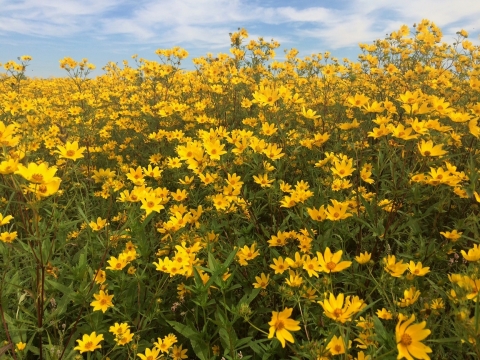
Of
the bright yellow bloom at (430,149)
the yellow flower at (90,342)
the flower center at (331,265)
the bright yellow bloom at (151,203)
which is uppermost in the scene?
the bright yellow bloom at (430,149)

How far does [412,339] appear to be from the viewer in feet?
3.34

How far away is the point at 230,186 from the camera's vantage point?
1.99 m

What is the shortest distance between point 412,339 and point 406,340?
2 cm

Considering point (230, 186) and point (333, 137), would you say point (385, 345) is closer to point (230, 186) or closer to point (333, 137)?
point (230, 186)

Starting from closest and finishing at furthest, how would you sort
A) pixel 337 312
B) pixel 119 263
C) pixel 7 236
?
pixel 337 312, pixel 7 236, pixel 119 263

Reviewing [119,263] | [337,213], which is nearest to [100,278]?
[119,263]

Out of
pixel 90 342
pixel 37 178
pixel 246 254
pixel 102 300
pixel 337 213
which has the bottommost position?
pixel 90 342

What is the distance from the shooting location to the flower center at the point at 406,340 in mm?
1010

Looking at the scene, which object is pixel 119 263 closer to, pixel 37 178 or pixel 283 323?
pixel 37 178

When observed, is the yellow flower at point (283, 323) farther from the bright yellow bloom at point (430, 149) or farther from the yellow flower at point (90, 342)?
the bright yellow bloom at point (430, 149)

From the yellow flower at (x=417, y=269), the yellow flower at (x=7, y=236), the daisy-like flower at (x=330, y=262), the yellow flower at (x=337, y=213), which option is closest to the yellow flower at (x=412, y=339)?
the daisy-like flower at (x=330, y=262)

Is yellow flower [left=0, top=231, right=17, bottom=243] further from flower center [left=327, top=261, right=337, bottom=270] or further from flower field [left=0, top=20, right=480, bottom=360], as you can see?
flower center [left=327, top=261, right=337, bottom=270]

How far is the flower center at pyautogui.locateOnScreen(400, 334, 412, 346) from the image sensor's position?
1010 millimetres

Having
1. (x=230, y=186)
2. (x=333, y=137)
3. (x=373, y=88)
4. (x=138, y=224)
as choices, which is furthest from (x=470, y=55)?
(x=138, y=224)
